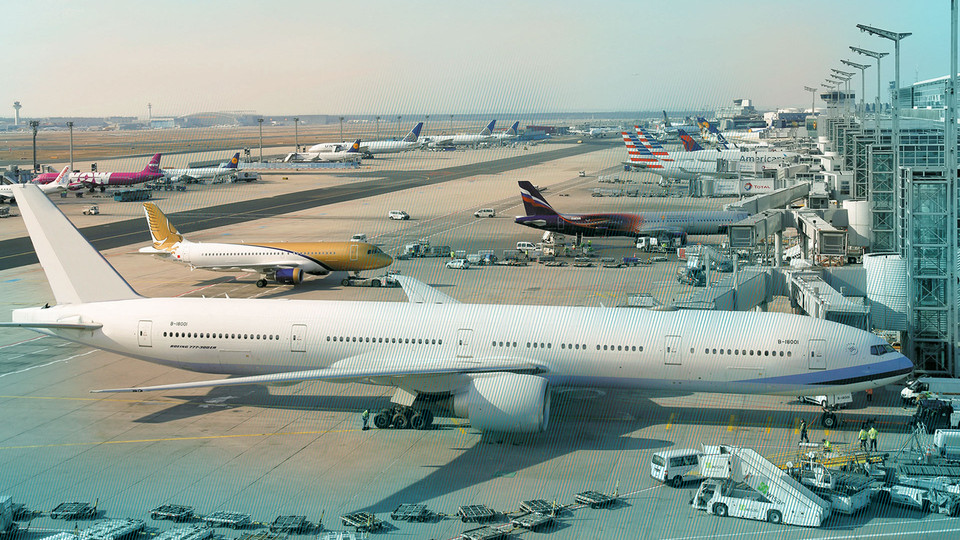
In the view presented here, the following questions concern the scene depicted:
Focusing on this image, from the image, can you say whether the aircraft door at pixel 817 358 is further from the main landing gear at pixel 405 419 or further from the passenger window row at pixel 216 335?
the passenger window row at pixel 216 335

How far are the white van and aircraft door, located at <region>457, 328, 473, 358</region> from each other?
900 cm

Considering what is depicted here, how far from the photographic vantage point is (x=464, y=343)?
114 ft

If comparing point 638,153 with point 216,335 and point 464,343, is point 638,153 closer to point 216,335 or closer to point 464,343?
point 464,343

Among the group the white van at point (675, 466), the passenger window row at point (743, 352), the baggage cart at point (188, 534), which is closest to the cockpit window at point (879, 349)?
the passenger window row at point (743, 352)

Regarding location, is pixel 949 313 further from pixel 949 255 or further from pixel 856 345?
pixel 856 345

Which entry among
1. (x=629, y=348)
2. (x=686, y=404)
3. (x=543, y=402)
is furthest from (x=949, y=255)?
(x=543, y=402)

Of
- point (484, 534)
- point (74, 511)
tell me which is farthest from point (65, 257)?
point (484, 534)

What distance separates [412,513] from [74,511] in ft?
34.0

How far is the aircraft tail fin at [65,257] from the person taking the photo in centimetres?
3803

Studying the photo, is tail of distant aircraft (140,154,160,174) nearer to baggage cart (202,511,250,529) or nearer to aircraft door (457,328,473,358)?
aircraft door (457,328,473,358)

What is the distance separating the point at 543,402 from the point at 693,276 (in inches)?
1503

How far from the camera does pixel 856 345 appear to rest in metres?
32.8

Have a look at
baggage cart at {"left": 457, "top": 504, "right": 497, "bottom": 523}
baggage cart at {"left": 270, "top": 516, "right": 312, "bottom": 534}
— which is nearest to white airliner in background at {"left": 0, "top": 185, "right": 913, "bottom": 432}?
baggage cart at {"left": 457, "top": 504, "right": 497, "bottom": 523}

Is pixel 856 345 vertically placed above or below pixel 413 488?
above
